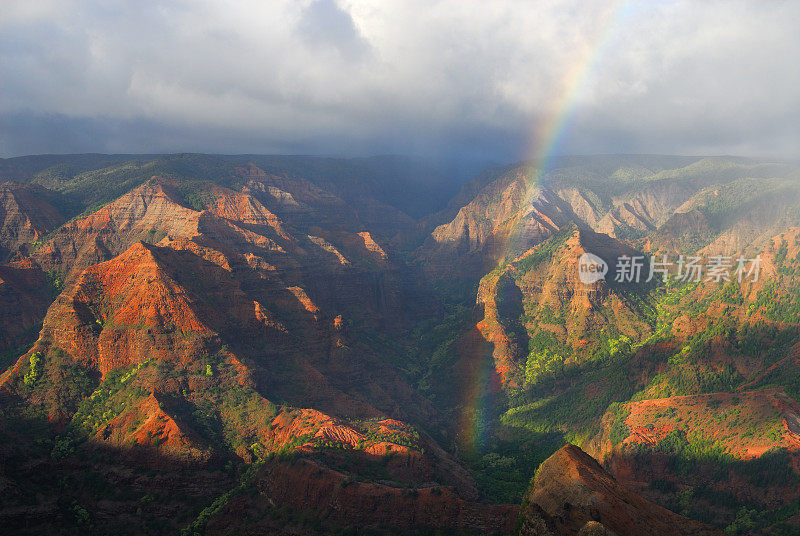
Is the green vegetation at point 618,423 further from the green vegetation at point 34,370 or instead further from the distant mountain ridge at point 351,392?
the green vegetation at point 34,370

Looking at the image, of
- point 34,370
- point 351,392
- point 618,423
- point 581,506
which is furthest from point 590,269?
point 34,370

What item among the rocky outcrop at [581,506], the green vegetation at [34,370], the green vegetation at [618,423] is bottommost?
the green vegetation at [618,423]

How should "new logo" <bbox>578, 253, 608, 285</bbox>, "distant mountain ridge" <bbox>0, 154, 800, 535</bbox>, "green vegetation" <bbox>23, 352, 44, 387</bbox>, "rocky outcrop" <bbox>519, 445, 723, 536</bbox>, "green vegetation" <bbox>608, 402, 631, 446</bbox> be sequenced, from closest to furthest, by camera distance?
"rocky outcrop" <bbox>519, 445, 723, 536</bbox>, "distant mountain ridge" <bbox>0, 154, 800, 535</bbox>, "green vegetation" <bbox>23, 352, 44, 387</bbox>, "green vegetation" <bbox>608, 402, 631, 446</bbox>, "new logo" <bbox>578, 253, 608, 285</bbox>

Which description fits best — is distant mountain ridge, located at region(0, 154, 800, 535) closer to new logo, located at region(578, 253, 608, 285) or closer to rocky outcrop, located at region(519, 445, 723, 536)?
rocky outcrop, located at region(519, 445, 723, 536)

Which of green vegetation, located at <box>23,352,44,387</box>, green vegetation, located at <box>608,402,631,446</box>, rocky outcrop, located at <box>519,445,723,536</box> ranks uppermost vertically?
rocky outcrop, located at <box>519,445,723,536</box>

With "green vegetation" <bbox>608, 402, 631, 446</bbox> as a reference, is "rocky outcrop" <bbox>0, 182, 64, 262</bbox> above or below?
above

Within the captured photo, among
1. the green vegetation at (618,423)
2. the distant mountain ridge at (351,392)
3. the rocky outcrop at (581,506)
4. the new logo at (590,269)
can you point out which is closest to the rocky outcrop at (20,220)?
the distant mountain ridge at (351,392)

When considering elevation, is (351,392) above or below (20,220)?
below

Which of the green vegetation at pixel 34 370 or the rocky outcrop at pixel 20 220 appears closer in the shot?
the green vegetation at pixel 34 370

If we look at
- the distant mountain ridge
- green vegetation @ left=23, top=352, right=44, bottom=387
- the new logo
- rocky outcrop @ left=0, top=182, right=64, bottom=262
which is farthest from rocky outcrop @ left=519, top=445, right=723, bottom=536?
rocky outcrop @ left=0, top=182, right=64, bottom=262

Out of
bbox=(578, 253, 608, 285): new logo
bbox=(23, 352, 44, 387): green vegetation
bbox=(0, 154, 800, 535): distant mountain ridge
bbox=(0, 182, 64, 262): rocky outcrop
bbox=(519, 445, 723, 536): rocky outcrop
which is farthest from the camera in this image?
bbox=(0, 182, 64, 262): rocky outcrop

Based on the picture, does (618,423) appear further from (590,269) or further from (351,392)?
(590,269)

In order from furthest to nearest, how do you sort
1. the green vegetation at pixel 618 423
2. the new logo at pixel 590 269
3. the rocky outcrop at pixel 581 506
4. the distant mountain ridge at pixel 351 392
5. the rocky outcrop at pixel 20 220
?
the rocky outcrop at pixel 20 220, the new logo at pixel 590 269, the green vegetation at pixel 618 423, the distant mountain ridge at pixel 351 392, the rocky outcrop at pixel 581 506
